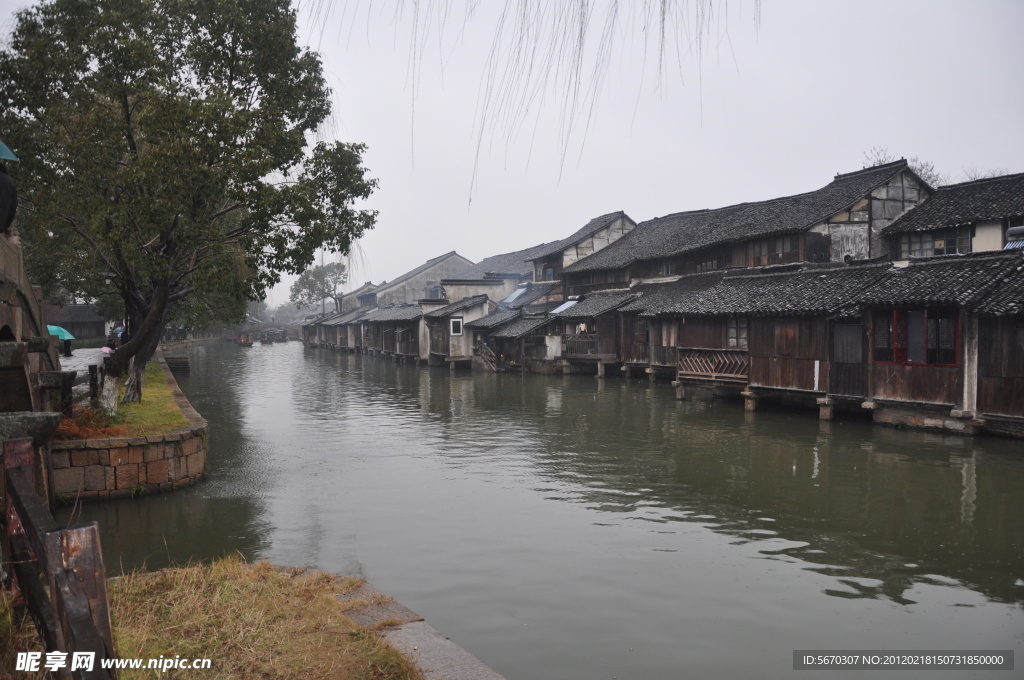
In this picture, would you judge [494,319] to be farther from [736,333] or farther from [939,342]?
[939,342]

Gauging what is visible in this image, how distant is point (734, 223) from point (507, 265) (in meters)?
25.9

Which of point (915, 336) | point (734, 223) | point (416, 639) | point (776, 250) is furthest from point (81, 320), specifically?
point (416, 639)

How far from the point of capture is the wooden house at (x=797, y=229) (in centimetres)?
2820

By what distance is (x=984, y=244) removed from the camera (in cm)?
2459

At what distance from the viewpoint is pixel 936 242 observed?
2634cm

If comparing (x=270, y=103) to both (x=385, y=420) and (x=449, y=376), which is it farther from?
(x=449, y=376)

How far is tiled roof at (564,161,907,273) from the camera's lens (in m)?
28.5

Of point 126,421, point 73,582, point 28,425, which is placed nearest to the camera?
point 73,582

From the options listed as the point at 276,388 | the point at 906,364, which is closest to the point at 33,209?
the point at 276,388

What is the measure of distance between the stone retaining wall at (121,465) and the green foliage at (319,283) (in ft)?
223

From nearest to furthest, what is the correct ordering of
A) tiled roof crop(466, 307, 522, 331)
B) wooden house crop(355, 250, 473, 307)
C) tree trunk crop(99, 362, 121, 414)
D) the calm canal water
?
the calm canal water, tree trunk crop(99, 362, 121, 414), tiled roof crop(466, 307, 522, 331), wooden house crop(355, 250, 473, 307)

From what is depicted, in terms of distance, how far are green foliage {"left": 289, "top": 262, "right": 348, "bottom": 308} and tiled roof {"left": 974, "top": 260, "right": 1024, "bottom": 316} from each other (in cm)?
6919

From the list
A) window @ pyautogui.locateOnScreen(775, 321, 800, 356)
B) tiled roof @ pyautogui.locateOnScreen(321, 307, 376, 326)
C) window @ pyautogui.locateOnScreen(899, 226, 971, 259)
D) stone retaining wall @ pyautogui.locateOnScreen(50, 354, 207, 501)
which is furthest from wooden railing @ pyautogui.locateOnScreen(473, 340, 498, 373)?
stone retaining wall @ pyautogui.locateOnScreen(50, 354, 207, 501)

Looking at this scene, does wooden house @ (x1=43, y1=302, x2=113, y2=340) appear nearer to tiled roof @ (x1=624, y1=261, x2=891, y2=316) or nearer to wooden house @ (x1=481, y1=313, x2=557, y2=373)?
wooden house @ (x1=481, y1=313, x2=557, y2=373)
